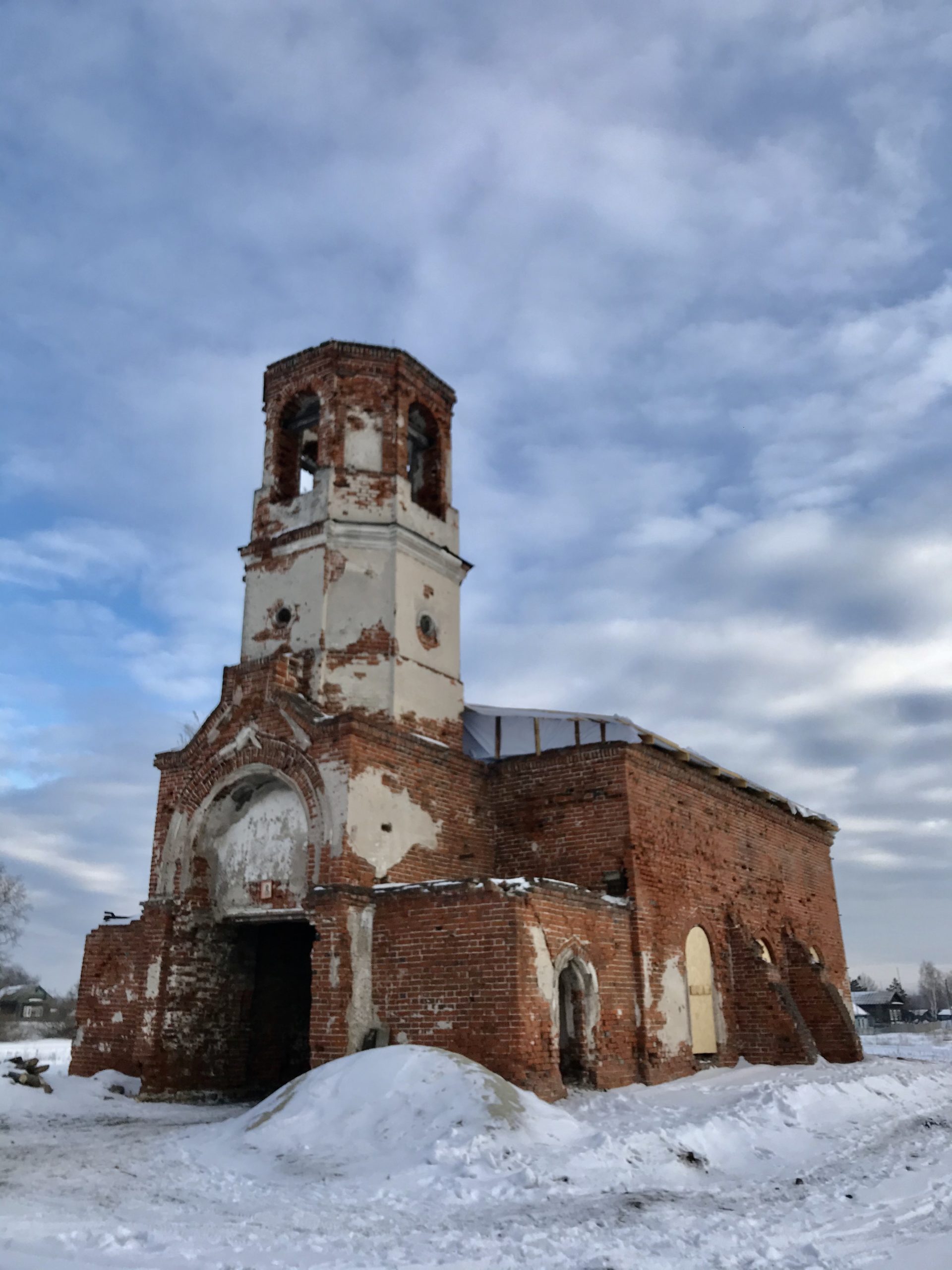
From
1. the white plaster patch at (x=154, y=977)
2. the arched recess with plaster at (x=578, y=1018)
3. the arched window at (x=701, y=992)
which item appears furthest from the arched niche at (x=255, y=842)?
the arched window at (x=701, y=992)

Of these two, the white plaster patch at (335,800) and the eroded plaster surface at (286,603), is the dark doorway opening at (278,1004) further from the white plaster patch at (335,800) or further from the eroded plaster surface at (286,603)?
the eroded plaster surface at (286,603)

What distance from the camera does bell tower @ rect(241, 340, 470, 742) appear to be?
15.3 meters

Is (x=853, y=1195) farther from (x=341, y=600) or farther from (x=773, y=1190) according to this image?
(x=341, y=600)

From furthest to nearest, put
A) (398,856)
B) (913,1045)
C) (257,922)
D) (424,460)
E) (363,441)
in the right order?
(913,1045) < (424,460) < (363,441) < (257,922) < (398,856)

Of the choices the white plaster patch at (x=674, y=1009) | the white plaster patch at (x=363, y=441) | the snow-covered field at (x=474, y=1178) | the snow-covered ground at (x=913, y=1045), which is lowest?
the snow-covered ground at (x=913, y=1045)

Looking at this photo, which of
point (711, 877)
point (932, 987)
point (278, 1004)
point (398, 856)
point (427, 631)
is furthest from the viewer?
point (932, 987)

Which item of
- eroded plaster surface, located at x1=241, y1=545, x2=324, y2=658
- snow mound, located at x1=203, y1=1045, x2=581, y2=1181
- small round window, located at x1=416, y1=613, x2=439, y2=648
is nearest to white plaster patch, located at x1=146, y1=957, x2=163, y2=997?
snow mound, located at x1=203, y1=1045, x2=581, y2=1181

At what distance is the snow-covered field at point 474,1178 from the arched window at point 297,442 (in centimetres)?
1014

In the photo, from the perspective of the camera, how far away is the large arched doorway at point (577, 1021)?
41.3 feet

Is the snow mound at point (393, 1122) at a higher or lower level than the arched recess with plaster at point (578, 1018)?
lower

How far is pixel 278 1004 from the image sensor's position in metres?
15.1

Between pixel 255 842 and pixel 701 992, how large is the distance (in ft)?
24.7

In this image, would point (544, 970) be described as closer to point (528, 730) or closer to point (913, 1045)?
point (528, 730)

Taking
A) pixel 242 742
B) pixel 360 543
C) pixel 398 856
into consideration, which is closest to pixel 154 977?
pixel 242 742
